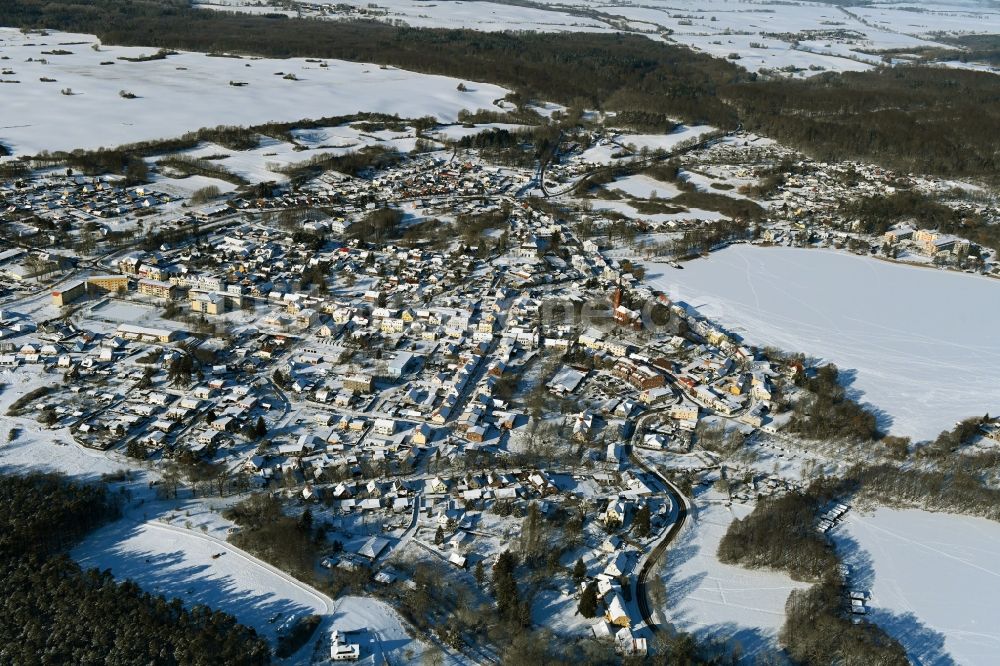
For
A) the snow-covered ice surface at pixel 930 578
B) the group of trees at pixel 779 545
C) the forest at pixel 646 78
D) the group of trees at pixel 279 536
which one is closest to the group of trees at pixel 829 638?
the snow-covered ice surface at pixel 930 578

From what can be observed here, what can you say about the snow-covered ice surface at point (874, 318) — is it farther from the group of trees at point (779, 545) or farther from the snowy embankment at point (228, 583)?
the snowy embankment at point (228, 583)

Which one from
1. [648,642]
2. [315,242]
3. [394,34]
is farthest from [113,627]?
[394,34]

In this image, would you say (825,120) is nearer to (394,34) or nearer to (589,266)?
(589,266)

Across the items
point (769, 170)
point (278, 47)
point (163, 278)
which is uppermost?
point (278, 47)

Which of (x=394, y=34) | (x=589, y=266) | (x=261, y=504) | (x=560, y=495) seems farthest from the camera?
(x=394, y=34)

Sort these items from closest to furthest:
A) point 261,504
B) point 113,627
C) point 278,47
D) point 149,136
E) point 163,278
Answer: point 113,627, point 261,504, point 163,278, point 149,136, point 278,47

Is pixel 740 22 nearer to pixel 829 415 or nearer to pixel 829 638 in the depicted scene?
pixel 829 415

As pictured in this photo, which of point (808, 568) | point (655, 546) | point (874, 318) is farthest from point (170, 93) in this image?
point (808, 568)

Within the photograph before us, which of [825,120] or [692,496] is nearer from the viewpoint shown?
[692,496]
